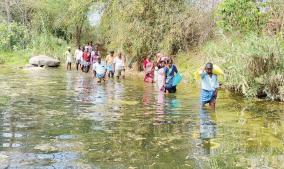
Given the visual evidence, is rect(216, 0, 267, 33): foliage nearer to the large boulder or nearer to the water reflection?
the water reflection

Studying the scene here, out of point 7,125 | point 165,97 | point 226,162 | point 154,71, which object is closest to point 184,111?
point 165,97

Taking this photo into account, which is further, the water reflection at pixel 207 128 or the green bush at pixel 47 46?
the green bush at pixel 47 46

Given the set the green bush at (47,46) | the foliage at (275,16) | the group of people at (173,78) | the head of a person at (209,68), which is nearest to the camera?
the head of a person at (209,68)

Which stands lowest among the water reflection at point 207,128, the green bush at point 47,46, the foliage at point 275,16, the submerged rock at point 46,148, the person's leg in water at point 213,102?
the submerged rock at point 46,148

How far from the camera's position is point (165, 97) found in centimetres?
1587

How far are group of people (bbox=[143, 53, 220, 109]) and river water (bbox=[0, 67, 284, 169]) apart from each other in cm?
41

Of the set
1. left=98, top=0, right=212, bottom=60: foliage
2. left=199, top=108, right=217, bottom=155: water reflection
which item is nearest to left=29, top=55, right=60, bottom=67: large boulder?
left=98, top=0, right=212, bottom=60: foliage

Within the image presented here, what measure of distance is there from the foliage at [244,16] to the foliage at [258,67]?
442cm

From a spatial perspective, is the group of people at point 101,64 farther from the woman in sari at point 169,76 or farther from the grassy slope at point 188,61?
the woman in sari at point 169,76

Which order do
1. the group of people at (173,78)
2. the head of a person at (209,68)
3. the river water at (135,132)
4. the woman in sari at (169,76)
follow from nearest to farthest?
the river water at (135,132)
the head of a person at (209,68)
the group of people at (173,78)
the woman in sari at (169,76)

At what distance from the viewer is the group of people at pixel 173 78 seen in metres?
12.7

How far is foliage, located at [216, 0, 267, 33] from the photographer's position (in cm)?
2044

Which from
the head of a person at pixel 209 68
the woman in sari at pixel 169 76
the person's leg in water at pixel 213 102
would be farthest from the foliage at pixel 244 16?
the head of a person at pixel 209 68

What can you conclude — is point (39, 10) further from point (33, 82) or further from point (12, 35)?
point (33, 82)
